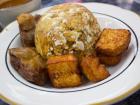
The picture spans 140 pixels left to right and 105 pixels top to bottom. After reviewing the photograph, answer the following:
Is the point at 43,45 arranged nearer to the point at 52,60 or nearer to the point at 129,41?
the point at 52,60

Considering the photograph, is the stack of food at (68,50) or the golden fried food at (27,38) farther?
the golden fried food at (27,38)

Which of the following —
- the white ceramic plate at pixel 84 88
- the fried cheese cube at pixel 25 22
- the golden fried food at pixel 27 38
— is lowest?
the white ceramic plate at pixel 84 88

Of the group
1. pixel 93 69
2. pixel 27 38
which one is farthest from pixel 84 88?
pixel 27 38

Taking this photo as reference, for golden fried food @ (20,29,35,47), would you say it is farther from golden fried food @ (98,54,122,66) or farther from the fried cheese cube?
golden fried food @ (98,54,122,66)

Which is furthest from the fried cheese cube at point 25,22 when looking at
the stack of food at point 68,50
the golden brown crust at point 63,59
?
the golden brown crust at point 63,59

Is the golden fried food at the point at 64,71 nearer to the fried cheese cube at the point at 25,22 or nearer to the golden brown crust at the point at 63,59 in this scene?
the golden brown crust at the point at 63,59

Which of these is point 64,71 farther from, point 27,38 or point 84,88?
point 27,38

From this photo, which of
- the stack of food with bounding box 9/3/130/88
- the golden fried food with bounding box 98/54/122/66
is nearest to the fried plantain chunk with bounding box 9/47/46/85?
the stack of food with bounding box 9/3/130/88
